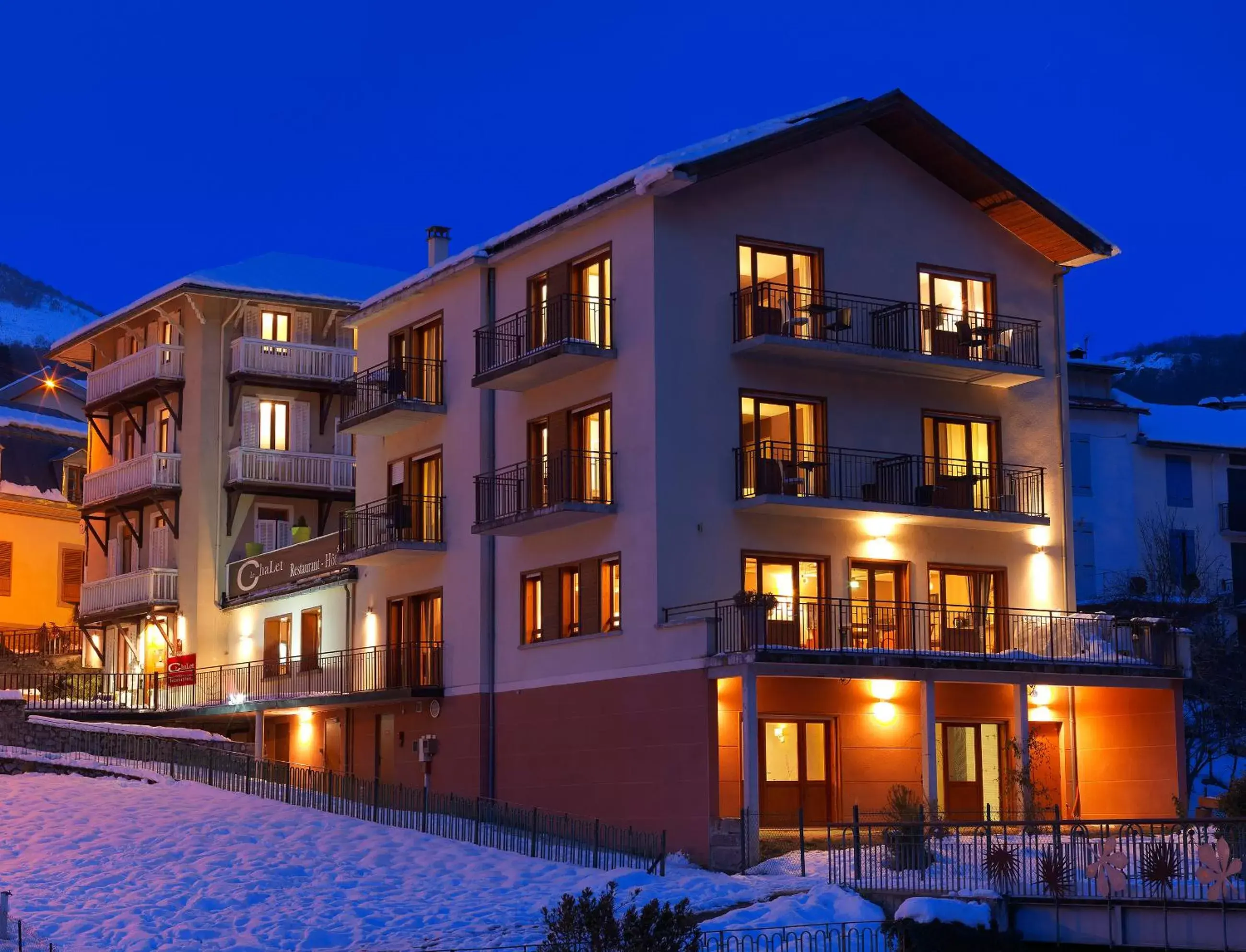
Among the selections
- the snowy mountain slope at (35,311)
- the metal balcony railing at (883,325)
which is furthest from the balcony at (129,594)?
the snowy mountain slope at (35,311)

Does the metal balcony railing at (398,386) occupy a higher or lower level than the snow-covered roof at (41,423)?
lower

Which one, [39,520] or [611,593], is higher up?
[39,520]

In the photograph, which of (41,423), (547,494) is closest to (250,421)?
(41,423)

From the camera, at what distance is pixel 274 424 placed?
5419 cm

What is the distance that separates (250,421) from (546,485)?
56.7ft

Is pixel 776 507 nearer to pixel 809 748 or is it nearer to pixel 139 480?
pixel 809 748

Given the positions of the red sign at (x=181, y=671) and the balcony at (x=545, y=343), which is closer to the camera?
the balcony at (x=545, y=343)

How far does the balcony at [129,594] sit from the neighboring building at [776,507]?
12.1 meters

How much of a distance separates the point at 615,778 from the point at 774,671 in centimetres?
436

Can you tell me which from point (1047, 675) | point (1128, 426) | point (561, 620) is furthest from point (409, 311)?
point (1128, 426)

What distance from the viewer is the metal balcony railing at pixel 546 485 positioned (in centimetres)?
3806

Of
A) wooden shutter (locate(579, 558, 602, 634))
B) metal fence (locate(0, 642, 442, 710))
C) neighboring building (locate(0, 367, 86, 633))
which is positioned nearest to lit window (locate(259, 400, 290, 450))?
metal fence (locate(0, 642, 442, 710))

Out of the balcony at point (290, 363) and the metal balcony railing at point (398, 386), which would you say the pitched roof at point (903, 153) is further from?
the balcony at point (290, 363)

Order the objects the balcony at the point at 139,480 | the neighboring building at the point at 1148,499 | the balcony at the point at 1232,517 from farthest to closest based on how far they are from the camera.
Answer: the balcony at the point at 1232,517
the neighboring building at the point at 1148,499
the balcony at the point at 139,480
